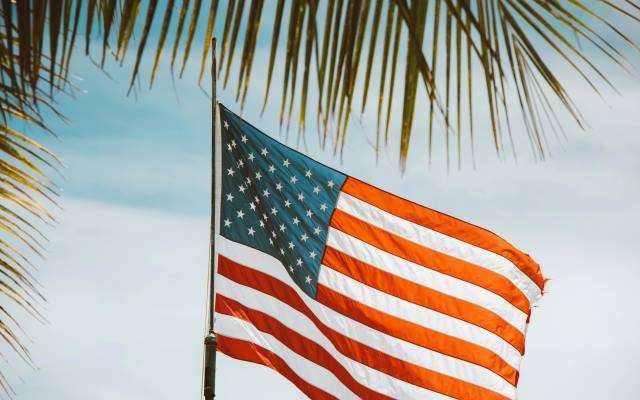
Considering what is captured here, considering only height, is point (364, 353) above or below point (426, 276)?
below

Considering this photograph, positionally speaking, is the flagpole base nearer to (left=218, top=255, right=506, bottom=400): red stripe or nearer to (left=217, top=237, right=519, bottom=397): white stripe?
(left=218, top=255, right=506, bottom=400): red stripe

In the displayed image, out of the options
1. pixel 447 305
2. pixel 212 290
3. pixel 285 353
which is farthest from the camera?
pixel 447 305

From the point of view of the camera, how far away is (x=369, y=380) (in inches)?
299

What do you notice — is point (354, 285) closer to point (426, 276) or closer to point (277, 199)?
point (426, 276)

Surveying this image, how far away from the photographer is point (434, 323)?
790 centimetres

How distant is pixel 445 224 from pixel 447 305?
91cm

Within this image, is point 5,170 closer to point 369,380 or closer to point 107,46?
point 107,46

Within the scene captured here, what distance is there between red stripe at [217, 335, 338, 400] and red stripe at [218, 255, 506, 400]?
51cm

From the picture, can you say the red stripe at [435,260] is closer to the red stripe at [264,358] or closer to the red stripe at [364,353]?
the red stripe at [364,353]

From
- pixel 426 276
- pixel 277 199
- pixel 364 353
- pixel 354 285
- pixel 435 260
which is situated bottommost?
pixel 364 353

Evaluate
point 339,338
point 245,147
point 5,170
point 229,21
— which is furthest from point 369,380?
point 229,21

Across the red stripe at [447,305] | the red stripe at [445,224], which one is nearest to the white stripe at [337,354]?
the red stripe at [447,305]

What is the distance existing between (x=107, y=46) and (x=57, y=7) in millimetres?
111

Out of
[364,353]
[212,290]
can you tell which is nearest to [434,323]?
[364,353]
